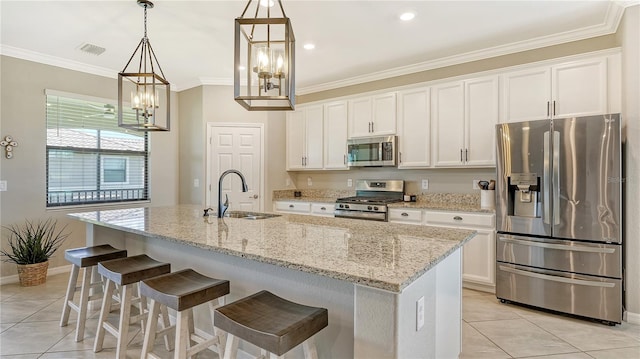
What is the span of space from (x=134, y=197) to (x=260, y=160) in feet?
6.30

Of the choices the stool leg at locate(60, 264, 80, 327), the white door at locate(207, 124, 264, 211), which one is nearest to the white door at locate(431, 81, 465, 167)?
the white door at locate(207, 124, 264, 211)

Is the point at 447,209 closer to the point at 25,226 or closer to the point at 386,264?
the point at 386,264

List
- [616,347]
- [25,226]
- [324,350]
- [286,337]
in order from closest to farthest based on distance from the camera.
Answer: [286,337] < [324,350] < [616,347] < [25,226]

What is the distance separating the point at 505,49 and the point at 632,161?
163 cm

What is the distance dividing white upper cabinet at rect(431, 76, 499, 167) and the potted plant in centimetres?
469

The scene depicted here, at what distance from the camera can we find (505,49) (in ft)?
11.8

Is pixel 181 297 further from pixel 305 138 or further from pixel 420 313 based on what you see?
pixel 305 138

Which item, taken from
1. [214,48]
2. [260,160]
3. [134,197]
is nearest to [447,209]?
[260,160]

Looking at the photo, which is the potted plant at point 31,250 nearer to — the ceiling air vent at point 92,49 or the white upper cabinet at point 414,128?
the ceiling air vent at point 92,49

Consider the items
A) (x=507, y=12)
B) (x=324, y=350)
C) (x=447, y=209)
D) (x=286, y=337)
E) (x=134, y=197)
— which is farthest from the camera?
(x=134, y=197)

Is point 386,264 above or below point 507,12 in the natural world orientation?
below

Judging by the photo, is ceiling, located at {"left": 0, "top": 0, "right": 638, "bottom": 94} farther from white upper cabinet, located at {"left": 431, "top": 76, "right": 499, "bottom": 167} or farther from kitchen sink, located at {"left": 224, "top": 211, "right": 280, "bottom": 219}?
kitchen sink, located at {"left": 224, "top": 211, "right": 280, "bottom": 219}

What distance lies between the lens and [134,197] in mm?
4926

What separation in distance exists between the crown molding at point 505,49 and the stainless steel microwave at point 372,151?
86 centimetres
